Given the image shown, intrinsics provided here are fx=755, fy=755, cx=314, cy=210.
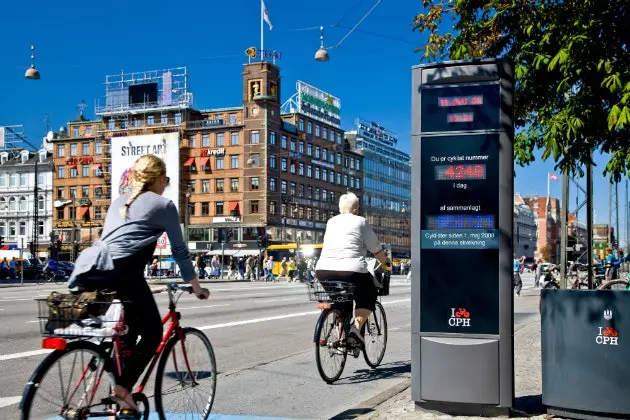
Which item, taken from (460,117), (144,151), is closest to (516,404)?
(460,117)

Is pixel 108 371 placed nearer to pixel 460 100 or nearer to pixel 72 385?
pixel 72 385

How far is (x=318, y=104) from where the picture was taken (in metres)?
105

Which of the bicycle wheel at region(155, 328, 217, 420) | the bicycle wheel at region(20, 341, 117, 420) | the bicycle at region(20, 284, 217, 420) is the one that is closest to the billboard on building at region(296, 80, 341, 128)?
the bicycle wheel at region(155, 328, 217, 420)

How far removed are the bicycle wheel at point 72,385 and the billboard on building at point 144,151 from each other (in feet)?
237

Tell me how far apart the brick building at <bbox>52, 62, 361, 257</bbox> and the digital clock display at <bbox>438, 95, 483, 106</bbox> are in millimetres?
80941

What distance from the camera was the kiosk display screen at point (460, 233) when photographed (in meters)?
5.46

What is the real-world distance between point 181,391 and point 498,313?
229cm

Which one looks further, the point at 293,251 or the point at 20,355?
the point at 293,251

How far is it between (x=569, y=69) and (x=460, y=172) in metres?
2.77

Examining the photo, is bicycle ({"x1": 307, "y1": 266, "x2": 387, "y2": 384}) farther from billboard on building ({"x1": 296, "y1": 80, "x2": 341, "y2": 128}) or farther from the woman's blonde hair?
billboard on building ({"x1": 296, "y1": 80, "x2": 341, "y2": 128})

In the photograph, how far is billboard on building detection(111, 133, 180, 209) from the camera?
76.2 meters

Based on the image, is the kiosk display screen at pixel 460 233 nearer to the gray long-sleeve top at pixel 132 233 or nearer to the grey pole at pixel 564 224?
the gray long-sleeve top at pixel 132 233

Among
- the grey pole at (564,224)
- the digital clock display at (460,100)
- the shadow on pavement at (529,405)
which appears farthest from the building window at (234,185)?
the digital clock display at (460,100)

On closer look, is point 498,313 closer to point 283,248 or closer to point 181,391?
point 181,391
